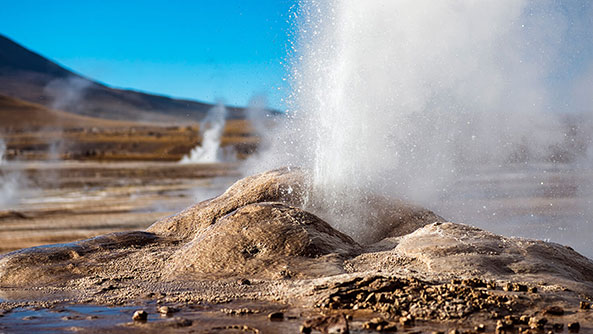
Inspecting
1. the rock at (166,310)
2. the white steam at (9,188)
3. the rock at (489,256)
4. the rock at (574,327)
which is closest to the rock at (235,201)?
the rock at (489,256)

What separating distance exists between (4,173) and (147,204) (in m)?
15.6

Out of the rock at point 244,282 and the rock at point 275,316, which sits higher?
the rock at point 244,282

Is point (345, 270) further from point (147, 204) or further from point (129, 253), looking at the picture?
point (147, 204)

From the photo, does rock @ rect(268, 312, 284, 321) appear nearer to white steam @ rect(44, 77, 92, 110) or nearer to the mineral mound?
the mineral mound

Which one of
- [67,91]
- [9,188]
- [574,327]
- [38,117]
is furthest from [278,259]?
[67,91]

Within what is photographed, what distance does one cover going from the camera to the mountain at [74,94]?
466 feet

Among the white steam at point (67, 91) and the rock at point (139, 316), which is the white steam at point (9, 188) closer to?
the rock at point (139, 316)

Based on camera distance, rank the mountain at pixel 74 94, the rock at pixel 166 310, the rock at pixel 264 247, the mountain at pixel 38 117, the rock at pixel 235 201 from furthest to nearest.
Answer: the mountain at pixel 74 94
the mountain at pixel 38 117
the rock at pixel 235 201
the rock at pixel 264 247
the rock at pixel 166 310

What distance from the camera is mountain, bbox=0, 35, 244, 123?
466 feet

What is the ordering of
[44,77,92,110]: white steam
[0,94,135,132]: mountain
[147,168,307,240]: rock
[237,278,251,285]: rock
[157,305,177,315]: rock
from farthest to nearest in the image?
[44,77,92,110]: white steam
[0,94,135,132]: mountain
[147,168,307,240]: rock
[237,278,251,285]: rock
[157,305,177,315]: rock

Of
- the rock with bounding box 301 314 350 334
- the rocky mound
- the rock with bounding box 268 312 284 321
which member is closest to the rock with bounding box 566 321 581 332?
the rocky mound

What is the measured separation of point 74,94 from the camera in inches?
6004

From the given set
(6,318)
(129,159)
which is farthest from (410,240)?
(129,159)

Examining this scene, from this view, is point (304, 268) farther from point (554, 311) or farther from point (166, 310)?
point (554, 311)
